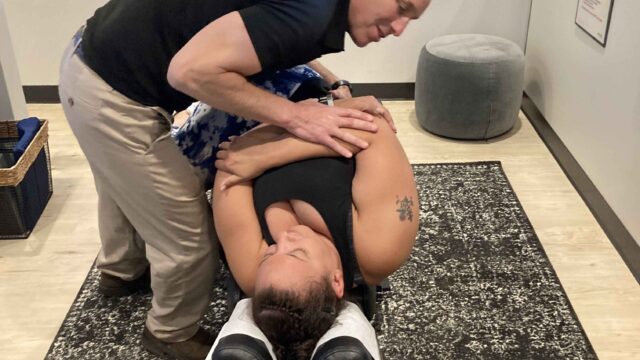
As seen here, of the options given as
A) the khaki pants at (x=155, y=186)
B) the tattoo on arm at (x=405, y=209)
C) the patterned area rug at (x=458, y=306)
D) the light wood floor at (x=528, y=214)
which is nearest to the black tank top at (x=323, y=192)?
the tattoo on arm at (x=405, y=209)

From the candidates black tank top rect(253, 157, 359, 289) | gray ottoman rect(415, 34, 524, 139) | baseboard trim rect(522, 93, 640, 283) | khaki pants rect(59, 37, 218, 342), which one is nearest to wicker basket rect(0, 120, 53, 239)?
khaki pants rect(59, 37, 218, 342)

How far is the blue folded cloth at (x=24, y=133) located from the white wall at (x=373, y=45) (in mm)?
1042

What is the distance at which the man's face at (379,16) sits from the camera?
141cm

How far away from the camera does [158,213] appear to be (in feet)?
5.64

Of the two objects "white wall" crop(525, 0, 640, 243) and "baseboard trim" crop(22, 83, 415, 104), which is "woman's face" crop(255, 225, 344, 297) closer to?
"white wall" crop(525, 0, 640, 243)

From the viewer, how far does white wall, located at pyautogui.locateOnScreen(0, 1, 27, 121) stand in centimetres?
264

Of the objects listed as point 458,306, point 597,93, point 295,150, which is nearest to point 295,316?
point 295,150

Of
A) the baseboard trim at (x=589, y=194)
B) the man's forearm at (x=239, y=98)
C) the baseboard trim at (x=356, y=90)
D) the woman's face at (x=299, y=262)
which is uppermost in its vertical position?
the man's forearm at (x=239, y=98)

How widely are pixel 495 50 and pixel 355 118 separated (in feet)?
5.84

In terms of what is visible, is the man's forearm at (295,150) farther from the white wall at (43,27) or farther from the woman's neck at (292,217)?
the white wall at (43,27)

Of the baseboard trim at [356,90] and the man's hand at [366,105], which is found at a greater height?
the man's hand at [366,105]

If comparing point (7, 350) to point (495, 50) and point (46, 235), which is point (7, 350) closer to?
point (46, 235)

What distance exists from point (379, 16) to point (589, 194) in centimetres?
164

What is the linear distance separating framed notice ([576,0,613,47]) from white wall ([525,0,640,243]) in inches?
1.1
